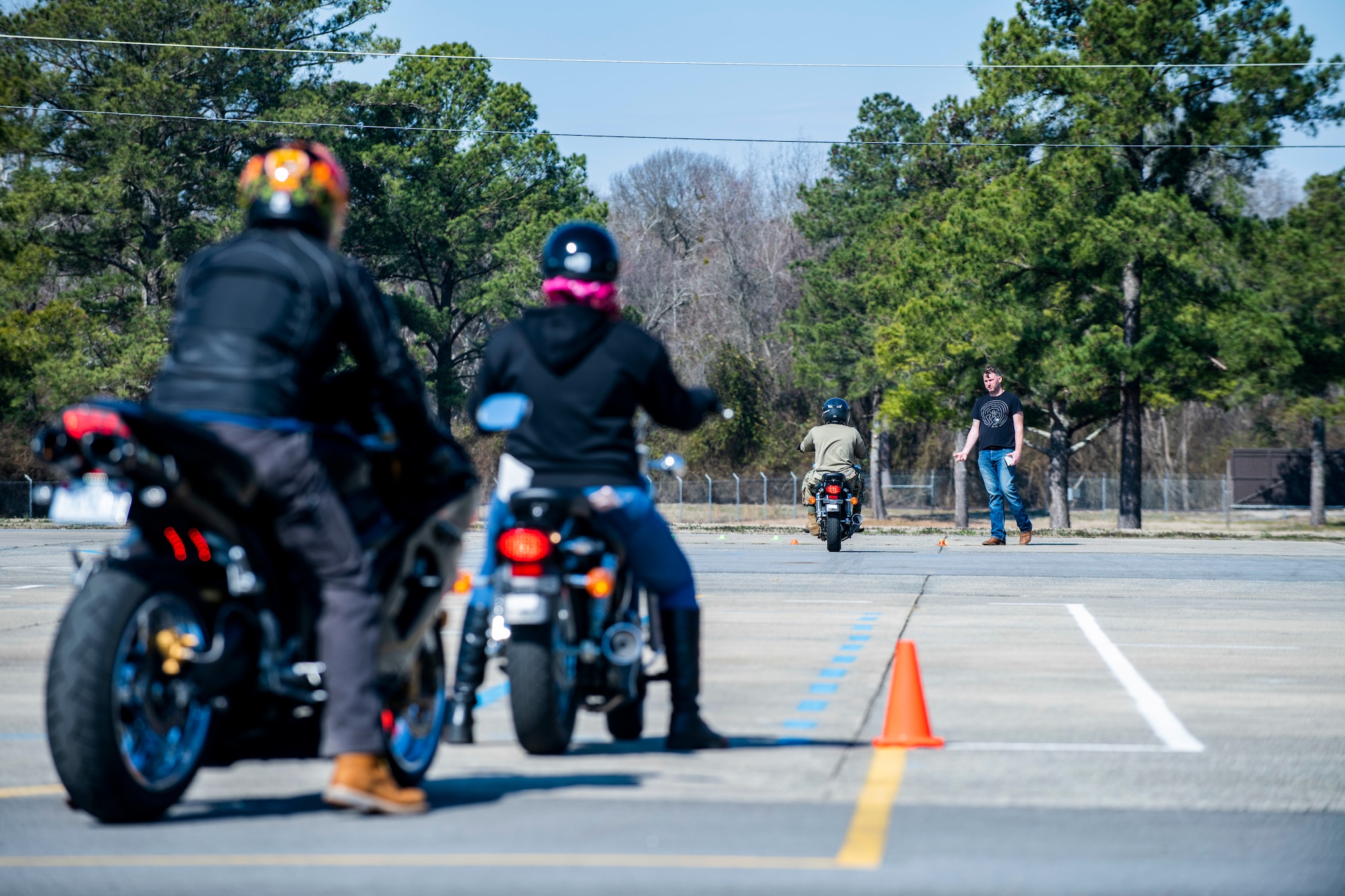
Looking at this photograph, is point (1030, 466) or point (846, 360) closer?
point (846, 360)

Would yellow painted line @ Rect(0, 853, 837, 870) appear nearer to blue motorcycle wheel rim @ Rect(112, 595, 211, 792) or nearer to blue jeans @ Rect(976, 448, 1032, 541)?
blue motorcycle wheel rim @ Rect(112, 595, 211, 792)

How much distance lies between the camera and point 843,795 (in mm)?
5773

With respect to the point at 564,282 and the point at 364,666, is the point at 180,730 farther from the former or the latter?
the point at 564,282

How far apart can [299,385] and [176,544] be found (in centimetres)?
60

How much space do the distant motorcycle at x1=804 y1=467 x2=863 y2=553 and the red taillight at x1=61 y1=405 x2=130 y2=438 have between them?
646 inches

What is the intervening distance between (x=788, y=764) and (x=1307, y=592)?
34.1ft

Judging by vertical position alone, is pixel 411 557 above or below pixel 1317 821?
above

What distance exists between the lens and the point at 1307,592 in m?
15.3

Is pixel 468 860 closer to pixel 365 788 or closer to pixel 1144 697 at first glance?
pixel 365 788

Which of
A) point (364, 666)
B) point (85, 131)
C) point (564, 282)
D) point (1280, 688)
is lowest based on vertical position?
point (1280, 688)

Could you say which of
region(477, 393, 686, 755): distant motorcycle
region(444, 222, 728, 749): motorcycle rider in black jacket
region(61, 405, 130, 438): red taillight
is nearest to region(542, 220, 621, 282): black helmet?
region(444, 222, 728, 749): motorcycle rider in black jacket

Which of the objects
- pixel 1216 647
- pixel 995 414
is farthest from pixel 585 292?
pixel 995 414

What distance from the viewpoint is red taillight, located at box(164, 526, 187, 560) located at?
504 centimetres

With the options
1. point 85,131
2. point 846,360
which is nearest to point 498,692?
point 85,131
